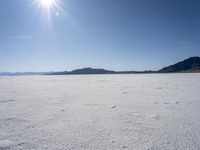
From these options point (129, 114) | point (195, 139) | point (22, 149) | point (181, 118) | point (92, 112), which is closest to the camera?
point (22, 149)

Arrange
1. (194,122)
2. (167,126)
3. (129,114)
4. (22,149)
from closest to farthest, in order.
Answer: (22,149) → (167,126) → (194,122) → (129,114)

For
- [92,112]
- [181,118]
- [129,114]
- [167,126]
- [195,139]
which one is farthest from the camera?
[92,112]

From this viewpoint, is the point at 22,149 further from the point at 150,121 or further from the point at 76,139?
the point at 150,121

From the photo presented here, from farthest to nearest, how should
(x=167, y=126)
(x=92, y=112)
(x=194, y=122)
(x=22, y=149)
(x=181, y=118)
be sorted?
(x=92, y=112), (x=181, y=118), (x=194, y=122), (x=167, y=126), (x=22, y=149)

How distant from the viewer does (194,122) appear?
9.29 feet

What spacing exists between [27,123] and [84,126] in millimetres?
1150

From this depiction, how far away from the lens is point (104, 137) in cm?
225

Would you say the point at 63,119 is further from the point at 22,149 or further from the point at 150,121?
the point at 150,121

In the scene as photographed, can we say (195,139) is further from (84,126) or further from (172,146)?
(84,126)

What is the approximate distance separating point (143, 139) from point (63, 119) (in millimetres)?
1711

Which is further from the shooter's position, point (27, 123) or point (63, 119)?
point (63, 119)

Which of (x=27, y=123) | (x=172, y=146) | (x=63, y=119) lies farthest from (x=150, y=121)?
(x=27, y=123)

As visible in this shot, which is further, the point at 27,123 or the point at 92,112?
the point at 92,112

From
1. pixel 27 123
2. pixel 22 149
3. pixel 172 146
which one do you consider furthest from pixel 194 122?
pixel 27 123
